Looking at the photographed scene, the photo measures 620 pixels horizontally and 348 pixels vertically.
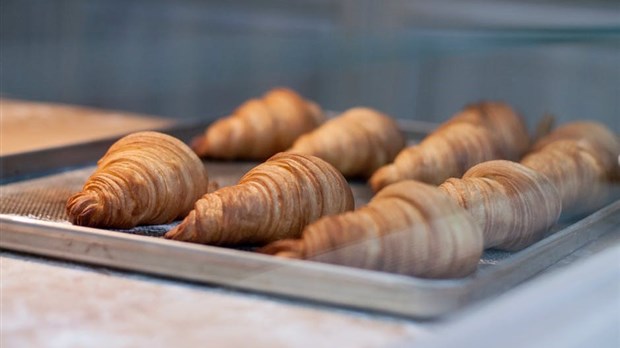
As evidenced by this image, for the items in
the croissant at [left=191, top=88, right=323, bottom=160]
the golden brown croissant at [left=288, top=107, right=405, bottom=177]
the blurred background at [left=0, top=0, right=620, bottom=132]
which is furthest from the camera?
the croissant at [left=191, top=88, right=323, bottom=160]

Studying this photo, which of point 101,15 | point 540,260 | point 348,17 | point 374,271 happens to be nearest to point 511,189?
point 540,260

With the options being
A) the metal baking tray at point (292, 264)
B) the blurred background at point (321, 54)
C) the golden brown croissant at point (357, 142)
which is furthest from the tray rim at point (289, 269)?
the golden brown croissant at point (357, 142)

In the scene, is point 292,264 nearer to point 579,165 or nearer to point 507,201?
point 507,201

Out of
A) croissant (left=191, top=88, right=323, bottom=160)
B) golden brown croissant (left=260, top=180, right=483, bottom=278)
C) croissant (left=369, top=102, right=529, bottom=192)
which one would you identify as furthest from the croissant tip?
croissant (left=191, top=88, right=323, bottom=160)

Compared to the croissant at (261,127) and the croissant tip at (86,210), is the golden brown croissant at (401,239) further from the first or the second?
the croissant at (261,127)

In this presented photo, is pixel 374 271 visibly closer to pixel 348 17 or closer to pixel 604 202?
pixel 604 202

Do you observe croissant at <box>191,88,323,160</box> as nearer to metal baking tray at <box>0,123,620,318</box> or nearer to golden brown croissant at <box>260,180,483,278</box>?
metal baking tray at <box>0,123,620,318</box>
